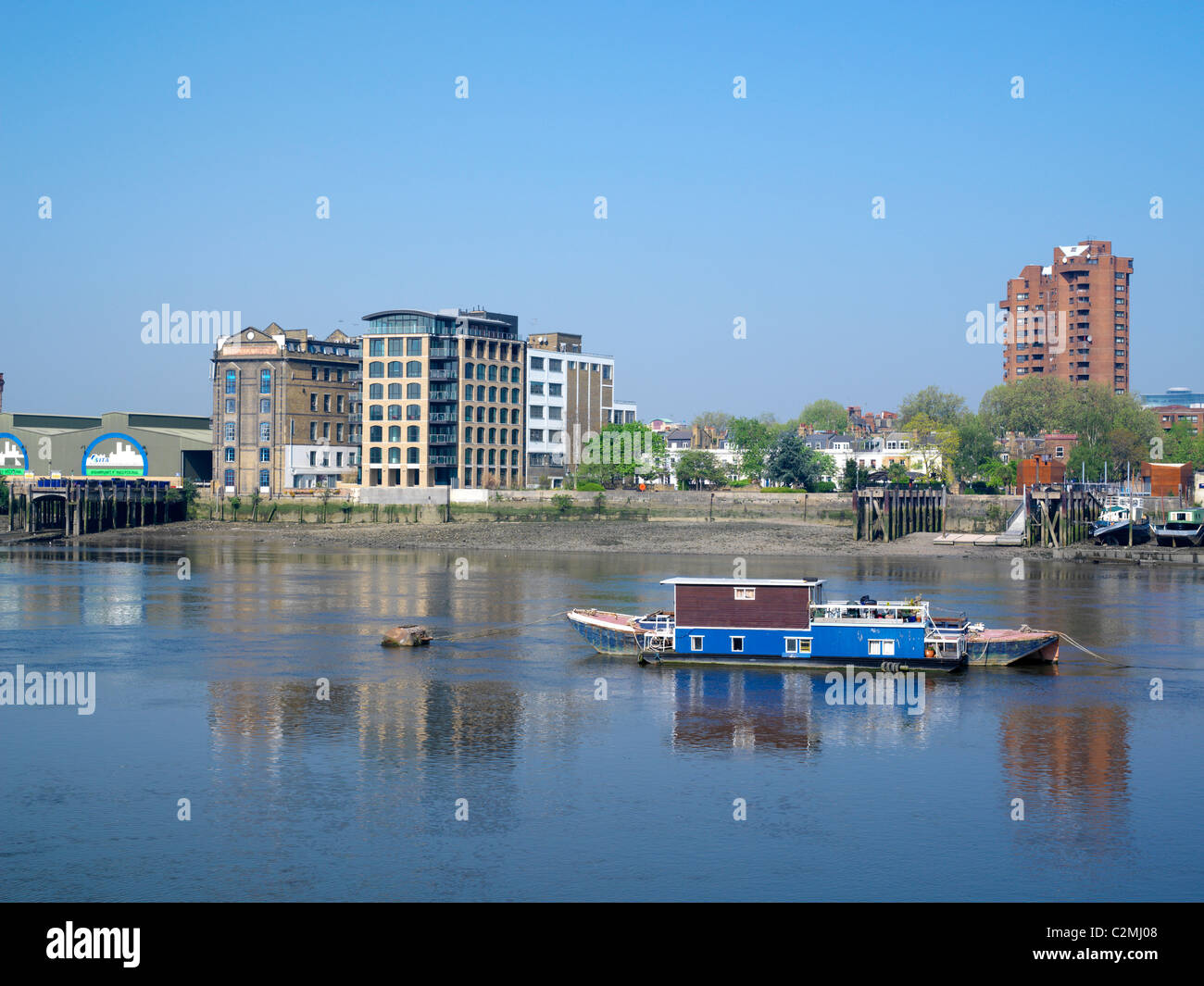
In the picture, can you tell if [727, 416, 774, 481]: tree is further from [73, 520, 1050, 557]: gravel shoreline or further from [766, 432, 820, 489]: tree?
[73, 520, 1050, 557]: gravel shoreline

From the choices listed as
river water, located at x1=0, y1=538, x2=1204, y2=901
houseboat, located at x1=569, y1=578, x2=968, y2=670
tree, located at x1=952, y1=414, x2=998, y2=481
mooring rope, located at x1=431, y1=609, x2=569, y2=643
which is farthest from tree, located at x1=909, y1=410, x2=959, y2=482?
houseboat, located at x1=569, y1=578, x2=968, y2=670

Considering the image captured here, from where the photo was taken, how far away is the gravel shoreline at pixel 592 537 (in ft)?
409

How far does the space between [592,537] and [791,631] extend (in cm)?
8056

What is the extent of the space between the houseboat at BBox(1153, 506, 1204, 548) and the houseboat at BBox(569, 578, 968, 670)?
76.2 meters

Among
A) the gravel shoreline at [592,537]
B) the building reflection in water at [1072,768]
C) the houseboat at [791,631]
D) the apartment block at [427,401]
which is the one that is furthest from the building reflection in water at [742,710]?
the apartment block at [427,401]

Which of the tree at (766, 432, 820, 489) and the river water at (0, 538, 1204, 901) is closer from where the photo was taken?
the river water at (0, 538, 1204, 901)

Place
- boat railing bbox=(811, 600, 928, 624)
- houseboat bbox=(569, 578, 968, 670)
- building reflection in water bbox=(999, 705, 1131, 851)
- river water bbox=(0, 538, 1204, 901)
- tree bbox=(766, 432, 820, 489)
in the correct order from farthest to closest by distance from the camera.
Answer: tree bbox=(766, 432, 820, 489) < boat railing bbox=(811, 600, 928, 624) < houseboat bbox=(569, 578, 968, 670) < building reflection in water bbox=(999, 705, 1131, 851) < river water bbox=(0, 538, 1204, 901)

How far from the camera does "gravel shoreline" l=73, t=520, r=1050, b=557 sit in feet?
409

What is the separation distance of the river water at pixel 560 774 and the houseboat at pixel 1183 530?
60.8 m

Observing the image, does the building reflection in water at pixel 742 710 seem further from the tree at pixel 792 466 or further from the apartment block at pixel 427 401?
the tree at pixel 792 466

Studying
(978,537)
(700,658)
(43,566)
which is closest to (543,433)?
(978,537)

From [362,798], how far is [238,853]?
4.44 meters
